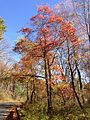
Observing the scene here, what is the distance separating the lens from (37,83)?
132 ft

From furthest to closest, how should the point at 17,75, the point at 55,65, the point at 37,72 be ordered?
the point at 37,72 → the point at 17,75 → the point at 55,65

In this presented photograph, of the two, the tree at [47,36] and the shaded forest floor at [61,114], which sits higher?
the tree at [47,36]

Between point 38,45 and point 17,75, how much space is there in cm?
730

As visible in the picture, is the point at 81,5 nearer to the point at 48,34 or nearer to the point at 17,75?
the point at 48,34

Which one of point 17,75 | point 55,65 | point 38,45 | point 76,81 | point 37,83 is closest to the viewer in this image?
point 38,45

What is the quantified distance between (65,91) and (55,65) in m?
4.19

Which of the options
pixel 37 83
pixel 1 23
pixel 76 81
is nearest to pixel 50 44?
pixel 1 23

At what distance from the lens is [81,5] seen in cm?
2717

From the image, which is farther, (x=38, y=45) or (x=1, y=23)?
(x=1, y=23)

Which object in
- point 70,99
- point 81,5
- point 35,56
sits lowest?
point 70,99

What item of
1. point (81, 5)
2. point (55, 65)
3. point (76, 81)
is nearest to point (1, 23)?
point (55, 65)

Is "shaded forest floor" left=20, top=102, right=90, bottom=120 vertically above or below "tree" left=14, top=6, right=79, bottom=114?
below

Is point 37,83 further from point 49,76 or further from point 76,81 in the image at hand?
point 49,76

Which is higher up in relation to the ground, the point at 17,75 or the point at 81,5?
the point at 81,5
